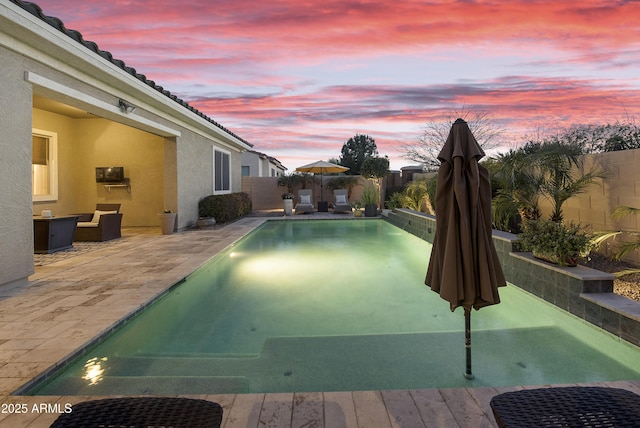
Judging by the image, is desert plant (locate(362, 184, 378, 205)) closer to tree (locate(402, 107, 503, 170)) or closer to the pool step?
tree (locate(402, 107, 503, 170))

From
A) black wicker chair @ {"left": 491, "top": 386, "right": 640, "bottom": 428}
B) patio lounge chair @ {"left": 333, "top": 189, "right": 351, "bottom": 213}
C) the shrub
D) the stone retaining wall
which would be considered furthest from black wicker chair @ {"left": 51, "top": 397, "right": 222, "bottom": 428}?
patio lounge chair @ {"left": 333, "top": 189, "right": 351, "bottom": 213}

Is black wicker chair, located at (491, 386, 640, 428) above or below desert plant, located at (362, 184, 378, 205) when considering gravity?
below

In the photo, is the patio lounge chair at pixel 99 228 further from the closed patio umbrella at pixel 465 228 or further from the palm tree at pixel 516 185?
the closed patio umbrella at pixel 465 228

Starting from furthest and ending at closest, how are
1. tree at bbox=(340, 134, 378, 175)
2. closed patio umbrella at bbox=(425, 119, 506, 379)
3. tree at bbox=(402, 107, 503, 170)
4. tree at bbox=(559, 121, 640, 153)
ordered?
tree at bbox=(340, 134, 378, 175)
tree at bbox=(402, 107, 503, 170)
tree at bbox=(559, 121, 640, 153)
closed patio umbrella at bbox=(425, 119, 506, 379)

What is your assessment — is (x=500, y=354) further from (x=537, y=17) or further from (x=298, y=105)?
(x=298, y=105)

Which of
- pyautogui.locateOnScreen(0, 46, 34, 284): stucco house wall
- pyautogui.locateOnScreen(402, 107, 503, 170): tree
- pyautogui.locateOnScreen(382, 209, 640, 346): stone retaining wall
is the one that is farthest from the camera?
pyautogui.locateOnScreen(402, 107, 503, 170): tree

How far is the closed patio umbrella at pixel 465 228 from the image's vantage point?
7.73 feet

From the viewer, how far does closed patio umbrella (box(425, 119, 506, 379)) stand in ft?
7.73

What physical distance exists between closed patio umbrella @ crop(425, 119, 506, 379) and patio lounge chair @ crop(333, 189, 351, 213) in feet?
46.3

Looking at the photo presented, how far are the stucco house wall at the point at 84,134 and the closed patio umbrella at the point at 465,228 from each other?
5.10 m

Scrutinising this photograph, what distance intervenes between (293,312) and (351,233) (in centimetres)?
719

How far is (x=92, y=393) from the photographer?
257 centimetres

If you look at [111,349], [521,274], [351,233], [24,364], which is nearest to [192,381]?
[111,349]

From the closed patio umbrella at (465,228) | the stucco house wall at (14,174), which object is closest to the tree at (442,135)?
the closed patio umbrella at (465,228)
